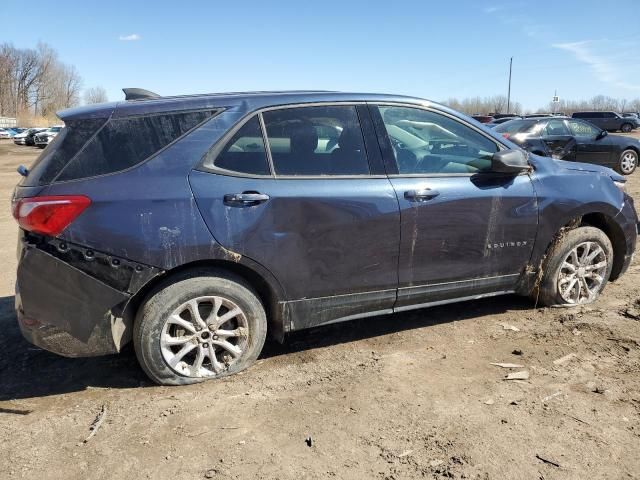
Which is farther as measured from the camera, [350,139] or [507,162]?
[507,162]

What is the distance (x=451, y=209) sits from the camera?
3684 millimetres

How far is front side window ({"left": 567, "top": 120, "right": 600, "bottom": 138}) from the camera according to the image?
1352 centimetres

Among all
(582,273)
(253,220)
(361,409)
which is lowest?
(361,409)

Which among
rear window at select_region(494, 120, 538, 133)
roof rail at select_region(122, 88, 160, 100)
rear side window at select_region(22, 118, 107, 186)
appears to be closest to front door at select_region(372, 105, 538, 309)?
roof rail at select_region(122, 88, 160, 100)

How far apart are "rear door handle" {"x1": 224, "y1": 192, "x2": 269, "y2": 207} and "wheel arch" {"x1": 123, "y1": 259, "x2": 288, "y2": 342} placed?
357 millimetres

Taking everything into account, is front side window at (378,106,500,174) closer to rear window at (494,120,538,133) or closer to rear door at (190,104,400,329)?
rear door at (190,104,400,329)

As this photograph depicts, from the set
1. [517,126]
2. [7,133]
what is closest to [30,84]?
[7,133]

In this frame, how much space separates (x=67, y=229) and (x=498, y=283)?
120 inches

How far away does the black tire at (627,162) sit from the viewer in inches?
567

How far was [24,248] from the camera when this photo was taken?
9.68ft

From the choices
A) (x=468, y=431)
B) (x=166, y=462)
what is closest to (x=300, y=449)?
(x=166, y=462)

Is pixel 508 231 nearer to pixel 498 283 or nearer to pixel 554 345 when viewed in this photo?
pixel 498 283

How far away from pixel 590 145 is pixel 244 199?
1335 cm

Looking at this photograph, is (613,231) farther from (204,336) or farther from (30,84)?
(30,84)
